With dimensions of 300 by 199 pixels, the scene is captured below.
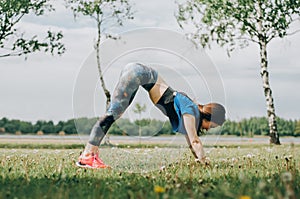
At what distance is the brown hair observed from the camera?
7375 mm

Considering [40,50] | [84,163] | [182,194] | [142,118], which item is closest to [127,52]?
[142,118]

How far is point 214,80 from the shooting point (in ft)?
24.6

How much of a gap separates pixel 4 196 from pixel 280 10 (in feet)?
65.7

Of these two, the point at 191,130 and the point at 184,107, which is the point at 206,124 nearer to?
the point at 191,130

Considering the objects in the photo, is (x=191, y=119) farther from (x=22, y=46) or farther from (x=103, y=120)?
(x=22, y=46)

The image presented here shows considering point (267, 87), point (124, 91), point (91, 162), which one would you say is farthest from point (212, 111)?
point (267, 87)

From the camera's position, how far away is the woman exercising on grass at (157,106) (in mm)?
6852

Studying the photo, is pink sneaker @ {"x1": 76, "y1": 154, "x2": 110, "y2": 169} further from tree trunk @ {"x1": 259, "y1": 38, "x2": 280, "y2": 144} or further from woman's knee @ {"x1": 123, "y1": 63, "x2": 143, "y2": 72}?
tree trunk @ {"x1": 259, "y1": 38, "x2": 280, "y2": 144}

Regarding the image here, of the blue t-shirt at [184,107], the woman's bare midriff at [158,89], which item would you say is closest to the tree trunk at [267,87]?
the blue t-shirt at [184,107]

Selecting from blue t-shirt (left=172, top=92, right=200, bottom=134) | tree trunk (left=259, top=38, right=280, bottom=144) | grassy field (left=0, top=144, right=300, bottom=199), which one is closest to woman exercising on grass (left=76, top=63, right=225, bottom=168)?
blue t-shirt (left=172, top=92, right=200, bottom=134)

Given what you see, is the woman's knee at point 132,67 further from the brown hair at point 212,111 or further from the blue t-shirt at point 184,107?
the brown hair at point 212,111

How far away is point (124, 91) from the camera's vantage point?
6848mm

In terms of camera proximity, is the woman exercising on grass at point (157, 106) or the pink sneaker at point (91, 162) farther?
the pink sneaker at point (91, 162)

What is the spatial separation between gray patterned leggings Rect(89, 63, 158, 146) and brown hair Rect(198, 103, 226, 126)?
0.90 metres
